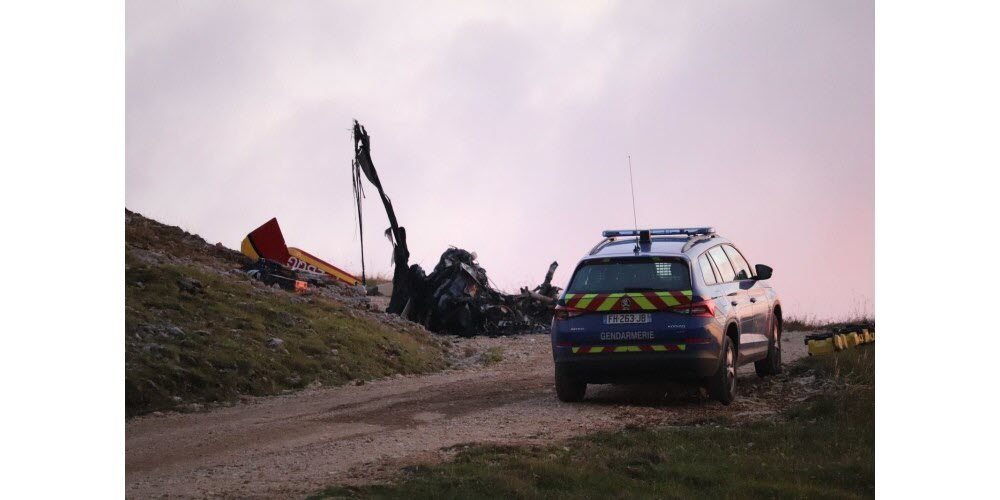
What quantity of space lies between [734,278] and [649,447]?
472 centimetres

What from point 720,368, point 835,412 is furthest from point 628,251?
point 835,412

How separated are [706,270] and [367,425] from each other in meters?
4.39

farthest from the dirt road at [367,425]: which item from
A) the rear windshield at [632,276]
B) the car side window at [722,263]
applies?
the car side window at [722,263]

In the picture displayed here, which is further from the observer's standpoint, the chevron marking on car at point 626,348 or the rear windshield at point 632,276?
the rear windshield at point 632,276

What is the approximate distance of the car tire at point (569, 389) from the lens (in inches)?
535

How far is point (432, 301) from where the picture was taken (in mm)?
26750

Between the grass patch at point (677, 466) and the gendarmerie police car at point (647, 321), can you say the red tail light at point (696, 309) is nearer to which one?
the gendarmerie police car at point (647, 321)

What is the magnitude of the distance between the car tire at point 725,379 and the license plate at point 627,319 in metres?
1.03

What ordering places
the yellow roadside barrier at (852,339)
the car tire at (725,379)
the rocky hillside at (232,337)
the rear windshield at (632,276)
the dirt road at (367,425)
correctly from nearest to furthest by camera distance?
the dirt road at (367,425)
the rear windshield at (632,276)
the car tire at (725,379)
the rocky hillside at (232,337)
the yellow roadside barrier at (852,339)

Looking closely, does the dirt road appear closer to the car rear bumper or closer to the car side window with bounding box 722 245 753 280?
the car rear bumper

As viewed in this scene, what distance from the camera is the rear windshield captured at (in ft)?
42.9

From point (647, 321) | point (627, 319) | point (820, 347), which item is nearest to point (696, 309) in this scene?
point (647, 321)

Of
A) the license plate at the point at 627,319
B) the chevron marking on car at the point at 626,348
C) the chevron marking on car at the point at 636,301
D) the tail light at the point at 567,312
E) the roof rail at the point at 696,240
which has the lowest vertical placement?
the chevron marking on car at the point at 626,348

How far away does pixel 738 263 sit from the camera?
50.5 ft
